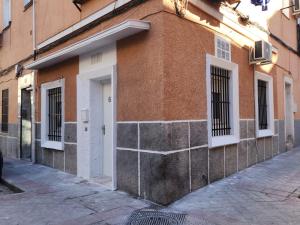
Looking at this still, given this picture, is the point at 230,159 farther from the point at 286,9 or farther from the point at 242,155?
the point at 286,9

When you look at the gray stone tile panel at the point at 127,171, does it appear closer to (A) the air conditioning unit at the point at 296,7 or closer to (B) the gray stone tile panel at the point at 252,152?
(B) the gray stone tile panel at the point at 252,152

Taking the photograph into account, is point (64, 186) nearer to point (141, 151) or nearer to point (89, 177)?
point (89, 177)

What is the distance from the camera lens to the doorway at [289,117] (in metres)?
11.2

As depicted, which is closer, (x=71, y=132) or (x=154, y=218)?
(x=154, y=218)

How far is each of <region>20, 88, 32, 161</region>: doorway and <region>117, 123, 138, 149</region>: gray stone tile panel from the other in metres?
5.47

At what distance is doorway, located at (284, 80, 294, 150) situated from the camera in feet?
36.9

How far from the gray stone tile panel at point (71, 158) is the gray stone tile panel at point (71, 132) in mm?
146

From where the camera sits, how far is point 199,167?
5980mm

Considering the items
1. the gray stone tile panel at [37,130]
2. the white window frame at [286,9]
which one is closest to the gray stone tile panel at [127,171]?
the gray stone tile panel at [37,130]

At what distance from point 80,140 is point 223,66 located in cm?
364

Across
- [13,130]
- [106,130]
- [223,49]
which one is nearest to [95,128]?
[106,130]

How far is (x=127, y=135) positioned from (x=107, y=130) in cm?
134

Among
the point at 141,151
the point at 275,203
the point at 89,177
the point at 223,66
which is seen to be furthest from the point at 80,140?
the point at 275,203

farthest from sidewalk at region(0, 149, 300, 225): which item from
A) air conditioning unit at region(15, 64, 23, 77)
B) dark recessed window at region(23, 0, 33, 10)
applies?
dark recessed window at region(23, 0, 33, 10)
